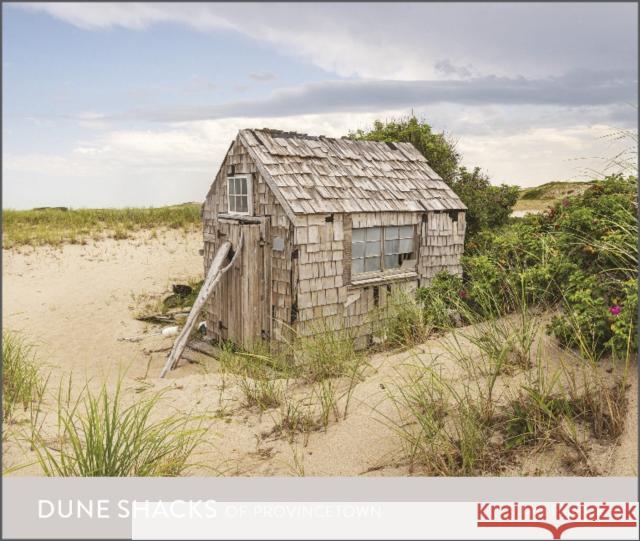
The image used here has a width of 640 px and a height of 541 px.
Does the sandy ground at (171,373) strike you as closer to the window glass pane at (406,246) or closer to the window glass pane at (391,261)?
the window glass pane at (391,261)

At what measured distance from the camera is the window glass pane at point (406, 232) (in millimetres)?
10989

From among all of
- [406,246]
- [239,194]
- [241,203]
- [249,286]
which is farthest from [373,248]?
[239,194]

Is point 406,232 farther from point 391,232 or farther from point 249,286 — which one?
point 249,286

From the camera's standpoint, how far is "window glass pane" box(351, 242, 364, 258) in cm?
1016

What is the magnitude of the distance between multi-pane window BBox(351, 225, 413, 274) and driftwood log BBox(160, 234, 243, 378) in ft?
7.43

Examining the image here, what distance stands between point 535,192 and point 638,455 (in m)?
32.8

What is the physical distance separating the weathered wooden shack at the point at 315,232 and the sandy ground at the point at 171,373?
166 centimetres

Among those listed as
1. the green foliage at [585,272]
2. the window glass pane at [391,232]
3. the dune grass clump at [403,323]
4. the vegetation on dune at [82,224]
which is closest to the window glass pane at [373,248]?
the window glass pane at [391,232]

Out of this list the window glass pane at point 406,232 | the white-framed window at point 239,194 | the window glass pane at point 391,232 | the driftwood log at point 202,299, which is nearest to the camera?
the driftwood log at point 202,299

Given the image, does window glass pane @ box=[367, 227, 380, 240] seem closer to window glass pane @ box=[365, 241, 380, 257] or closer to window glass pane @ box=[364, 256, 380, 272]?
window glass pane @ box=[365, 241, 380, 257]

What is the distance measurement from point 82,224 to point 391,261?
18573 millimetres

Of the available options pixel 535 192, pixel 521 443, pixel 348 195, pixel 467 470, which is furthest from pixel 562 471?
pixel 535 192

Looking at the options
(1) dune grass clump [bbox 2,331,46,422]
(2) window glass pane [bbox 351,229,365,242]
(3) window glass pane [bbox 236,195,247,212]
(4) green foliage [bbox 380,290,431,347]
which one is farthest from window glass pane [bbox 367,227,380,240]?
(1) dune grass clump [bbox 2,331,46,422]

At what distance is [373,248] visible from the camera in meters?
10.5
